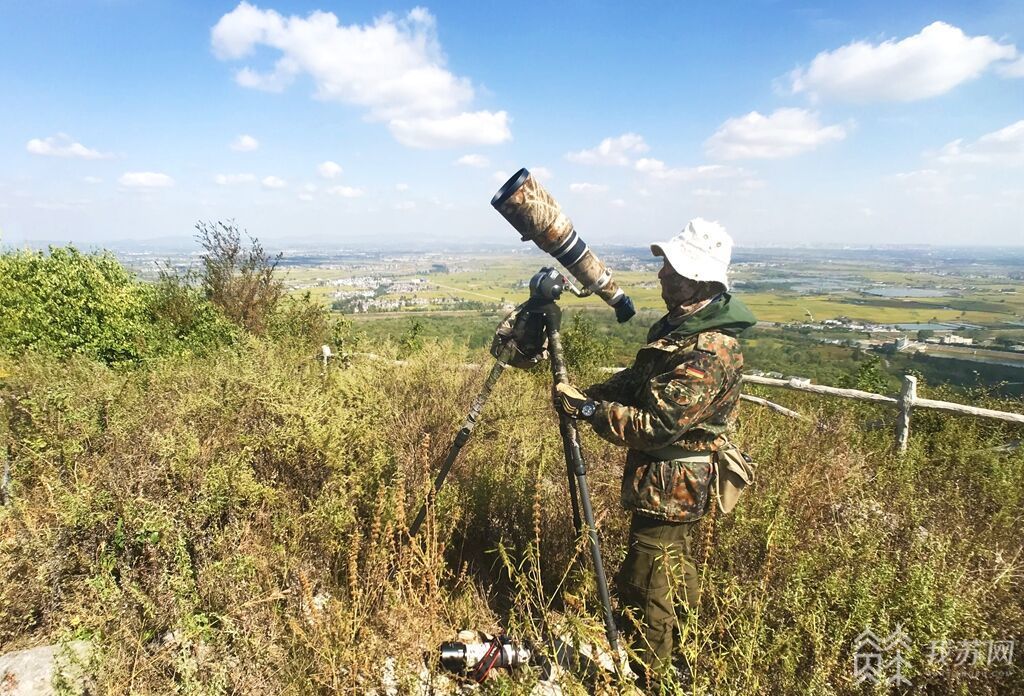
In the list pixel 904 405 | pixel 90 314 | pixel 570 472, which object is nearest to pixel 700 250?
pixel 570 472

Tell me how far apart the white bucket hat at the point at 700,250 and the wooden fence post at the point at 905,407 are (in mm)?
5175

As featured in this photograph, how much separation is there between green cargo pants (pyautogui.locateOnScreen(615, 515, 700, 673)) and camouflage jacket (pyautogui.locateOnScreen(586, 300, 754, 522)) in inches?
4.1

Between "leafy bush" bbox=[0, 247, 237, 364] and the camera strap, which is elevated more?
"leafy bush" bbox=[0, 247, 237, 364]

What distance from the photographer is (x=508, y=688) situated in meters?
1.61

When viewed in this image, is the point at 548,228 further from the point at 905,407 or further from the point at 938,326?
the point at 938,326

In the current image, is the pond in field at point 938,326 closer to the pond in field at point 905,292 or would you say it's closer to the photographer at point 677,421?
the pond in field at point 905,292

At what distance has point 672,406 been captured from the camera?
1.93 m

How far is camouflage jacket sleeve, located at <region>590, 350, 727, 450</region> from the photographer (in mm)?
1940

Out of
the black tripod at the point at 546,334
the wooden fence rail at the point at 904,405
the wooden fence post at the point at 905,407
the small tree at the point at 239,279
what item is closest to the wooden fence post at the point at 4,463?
the black tripod at the point at 546,334

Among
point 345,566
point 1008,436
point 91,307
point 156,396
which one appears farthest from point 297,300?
point 1008,436

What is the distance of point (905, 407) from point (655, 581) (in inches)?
214

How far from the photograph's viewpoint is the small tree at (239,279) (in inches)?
379

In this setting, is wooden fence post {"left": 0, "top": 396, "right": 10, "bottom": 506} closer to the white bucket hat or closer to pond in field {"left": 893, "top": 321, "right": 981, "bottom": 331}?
the white bucket hat

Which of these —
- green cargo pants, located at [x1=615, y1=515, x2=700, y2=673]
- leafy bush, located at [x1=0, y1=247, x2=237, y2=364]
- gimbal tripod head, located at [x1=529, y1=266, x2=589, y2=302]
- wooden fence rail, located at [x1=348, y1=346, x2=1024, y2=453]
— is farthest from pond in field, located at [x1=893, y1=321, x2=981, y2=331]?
leafy bush, located at [x1=0, y1=247, x2=237, y2=364]
